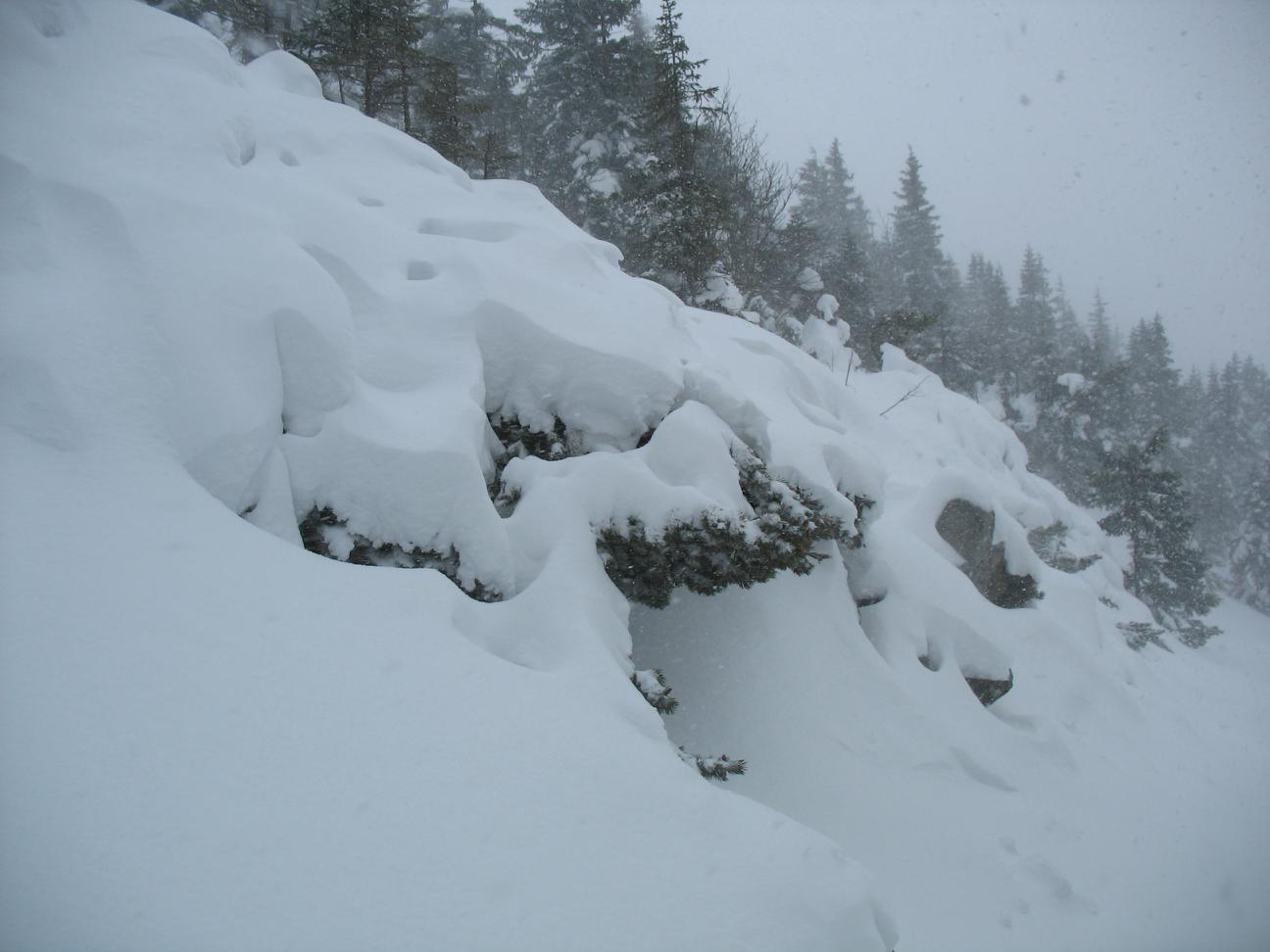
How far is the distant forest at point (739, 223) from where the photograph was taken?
1424 centimetres

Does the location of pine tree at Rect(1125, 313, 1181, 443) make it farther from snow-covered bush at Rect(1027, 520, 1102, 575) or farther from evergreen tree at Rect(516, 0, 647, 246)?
evergreen tree at Rect(516, 0, 647, 246)

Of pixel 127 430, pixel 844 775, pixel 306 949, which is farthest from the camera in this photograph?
pixel 844 775

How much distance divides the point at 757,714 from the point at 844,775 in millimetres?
916

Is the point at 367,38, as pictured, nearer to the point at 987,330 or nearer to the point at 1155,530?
the point at 1155,530

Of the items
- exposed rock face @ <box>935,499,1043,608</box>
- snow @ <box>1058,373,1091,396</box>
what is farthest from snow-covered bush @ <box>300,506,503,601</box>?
snow @ <box>1058,373,1091,396</box>

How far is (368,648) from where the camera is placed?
2.98 meters

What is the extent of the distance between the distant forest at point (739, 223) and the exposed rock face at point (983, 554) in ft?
26.5

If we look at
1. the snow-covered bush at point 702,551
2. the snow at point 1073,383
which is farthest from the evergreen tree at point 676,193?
the snow at point 1073,383

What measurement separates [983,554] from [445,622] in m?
8.14

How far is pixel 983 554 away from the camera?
27.7 ft

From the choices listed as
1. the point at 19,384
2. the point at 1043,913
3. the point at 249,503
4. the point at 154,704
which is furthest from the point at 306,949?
the point at 1043,913

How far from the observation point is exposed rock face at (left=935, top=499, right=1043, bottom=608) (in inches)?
329

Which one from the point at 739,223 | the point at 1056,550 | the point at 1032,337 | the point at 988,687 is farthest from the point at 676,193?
the point at 1032,337

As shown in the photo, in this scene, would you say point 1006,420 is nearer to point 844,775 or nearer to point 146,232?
point 844,775
